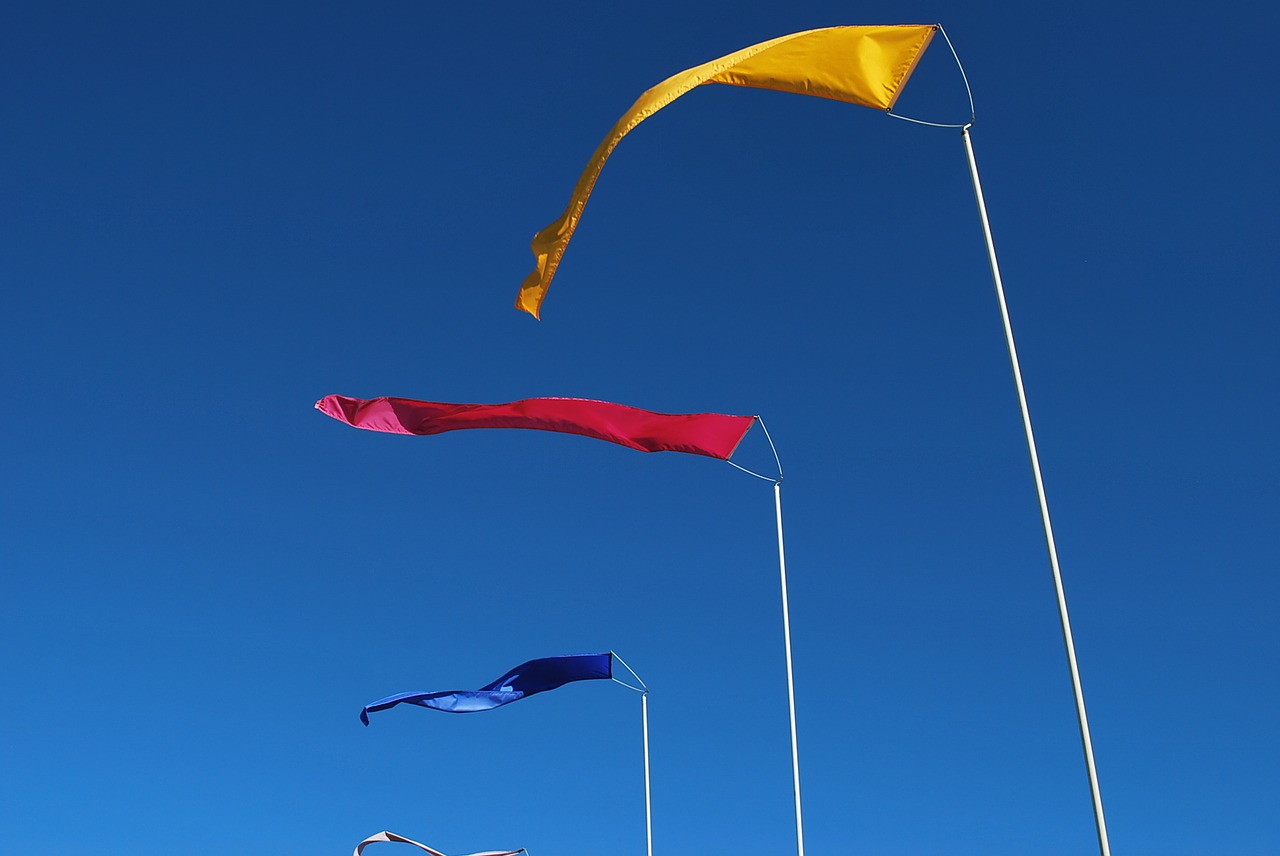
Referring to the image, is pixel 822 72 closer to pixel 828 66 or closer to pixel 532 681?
pixel 828 66

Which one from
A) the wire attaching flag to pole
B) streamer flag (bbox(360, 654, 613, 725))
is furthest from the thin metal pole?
streamer flag (bbox(360, 654, 613, 725))

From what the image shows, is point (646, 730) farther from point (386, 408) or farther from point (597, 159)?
point (597, 159)

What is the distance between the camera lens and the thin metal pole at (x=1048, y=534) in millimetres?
13219

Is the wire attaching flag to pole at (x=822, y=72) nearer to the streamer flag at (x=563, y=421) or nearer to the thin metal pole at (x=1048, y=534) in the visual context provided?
the thin metal pole at (x=1048, y=534)

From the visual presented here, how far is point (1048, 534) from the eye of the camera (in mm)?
14430

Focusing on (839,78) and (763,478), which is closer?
(839,78)

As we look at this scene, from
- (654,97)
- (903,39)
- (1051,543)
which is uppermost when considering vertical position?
(903,39)

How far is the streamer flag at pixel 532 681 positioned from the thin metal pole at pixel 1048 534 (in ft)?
84.6

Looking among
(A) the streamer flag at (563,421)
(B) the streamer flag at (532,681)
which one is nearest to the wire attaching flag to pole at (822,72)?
(A) the streamer flag at (563,421)

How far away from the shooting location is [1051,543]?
1436cm

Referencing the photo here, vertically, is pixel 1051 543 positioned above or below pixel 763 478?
below

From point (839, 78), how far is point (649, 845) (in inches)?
1221

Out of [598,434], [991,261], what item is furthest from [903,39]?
Answer: [598,434]

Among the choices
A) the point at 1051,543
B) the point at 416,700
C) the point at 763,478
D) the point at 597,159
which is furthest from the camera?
the point at 416,700
